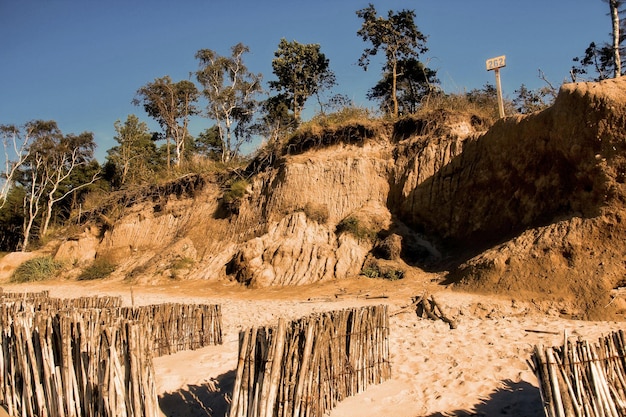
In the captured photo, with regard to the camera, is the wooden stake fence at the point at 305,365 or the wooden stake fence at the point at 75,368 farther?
the wooden stake fence at the point at 75,368

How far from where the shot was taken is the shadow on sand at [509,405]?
14.6 feet

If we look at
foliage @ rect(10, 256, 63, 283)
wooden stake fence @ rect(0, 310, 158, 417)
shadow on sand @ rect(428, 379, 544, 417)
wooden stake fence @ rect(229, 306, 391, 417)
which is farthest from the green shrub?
shadow on sand @ rect(428, 379, 544, 417)

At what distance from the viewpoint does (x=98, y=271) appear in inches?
800

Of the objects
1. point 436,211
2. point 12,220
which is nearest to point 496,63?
point 436,211

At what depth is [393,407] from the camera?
491 cm

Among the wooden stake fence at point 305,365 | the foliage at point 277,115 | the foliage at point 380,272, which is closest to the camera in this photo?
the wooden stake fence at point 305,365

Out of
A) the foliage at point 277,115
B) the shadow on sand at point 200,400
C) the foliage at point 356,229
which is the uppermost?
the foliage at point 277,115

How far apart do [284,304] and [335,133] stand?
8439mm

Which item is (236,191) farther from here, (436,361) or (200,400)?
(436,361)

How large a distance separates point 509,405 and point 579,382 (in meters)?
1.08

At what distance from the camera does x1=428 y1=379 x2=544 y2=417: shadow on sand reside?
176 inches

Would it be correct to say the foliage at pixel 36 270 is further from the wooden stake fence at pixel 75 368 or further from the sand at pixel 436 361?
the wooden stake fence at pixel 75 368

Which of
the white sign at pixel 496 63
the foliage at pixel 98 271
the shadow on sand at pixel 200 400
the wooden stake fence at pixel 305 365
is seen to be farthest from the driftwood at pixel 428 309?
the foliage at pixel 98 271

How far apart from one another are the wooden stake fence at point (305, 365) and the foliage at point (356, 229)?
951cm
